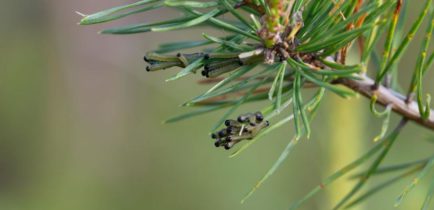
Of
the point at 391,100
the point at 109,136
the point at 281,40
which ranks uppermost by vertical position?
the point at 281,40

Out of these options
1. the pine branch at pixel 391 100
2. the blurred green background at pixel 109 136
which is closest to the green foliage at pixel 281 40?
the pine branch at pixel 391 100

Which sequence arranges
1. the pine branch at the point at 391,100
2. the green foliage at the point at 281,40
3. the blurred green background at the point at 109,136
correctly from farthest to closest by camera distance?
the blurred green background at the point at 109,136, the pine branch at the point at 391,100, the green foliage at the point at 281,40

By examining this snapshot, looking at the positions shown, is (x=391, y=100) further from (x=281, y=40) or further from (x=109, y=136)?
(x=109, y=136)

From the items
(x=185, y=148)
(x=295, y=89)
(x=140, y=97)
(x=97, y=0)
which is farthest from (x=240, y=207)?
(x=295, y=89)

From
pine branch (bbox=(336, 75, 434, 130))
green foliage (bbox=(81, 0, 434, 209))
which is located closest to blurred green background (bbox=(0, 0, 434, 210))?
pine branch (bbox=(336, 75, 434, 130))

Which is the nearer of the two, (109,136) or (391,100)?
(391,100)

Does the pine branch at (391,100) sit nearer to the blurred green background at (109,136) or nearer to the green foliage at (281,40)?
the green foliage at (281,40)

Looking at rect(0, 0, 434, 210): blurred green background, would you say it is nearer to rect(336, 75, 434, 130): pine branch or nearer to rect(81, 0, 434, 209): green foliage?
rect(336, 75, 434, 130): pine branch

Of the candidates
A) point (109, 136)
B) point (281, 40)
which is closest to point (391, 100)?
point (281, 40)

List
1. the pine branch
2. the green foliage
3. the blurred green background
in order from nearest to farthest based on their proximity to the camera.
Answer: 1. the green foliage
2. the pine branch
3. the blurred green background
